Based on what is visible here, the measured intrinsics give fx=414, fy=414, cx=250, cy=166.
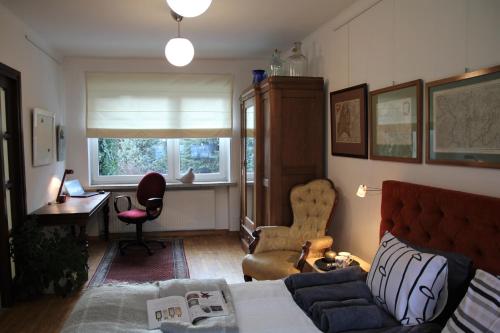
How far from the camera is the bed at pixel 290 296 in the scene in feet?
6.12

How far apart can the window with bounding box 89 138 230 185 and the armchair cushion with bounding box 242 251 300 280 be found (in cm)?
256

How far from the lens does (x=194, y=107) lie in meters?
5.69

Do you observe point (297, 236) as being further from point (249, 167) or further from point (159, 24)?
point (159, 24)

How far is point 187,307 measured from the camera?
2.03 m

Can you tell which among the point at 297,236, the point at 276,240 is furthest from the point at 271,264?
the point at 297,236

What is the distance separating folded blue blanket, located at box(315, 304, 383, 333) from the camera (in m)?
1.85

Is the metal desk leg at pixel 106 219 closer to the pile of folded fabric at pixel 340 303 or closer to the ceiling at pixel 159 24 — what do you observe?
the ceiling at pixel 159 24

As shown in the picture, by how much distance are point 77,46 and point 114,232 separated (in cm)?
243

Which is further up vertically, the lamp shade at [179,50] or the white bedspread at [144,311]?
the lamp shade at [179,50]

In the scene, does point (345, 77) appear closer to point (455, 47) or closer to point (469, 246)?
point (455, 47)

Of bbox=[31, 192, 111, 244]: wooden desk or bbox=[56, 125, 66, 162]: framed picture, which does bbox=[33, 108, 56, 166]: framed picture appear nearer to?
bbox=[56, 125, 66, 162]: framed picture

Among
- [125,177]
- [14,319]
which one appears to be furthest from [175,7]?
[125,177]

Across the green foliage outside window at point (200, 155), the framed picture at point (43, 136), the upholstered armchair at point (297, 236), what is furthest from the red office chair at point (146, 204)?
the upholstered armchair at point (297, 236)

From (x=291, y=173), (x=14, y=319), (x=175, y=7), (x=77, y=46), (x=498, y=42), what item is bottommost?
(x=14, y=319)
